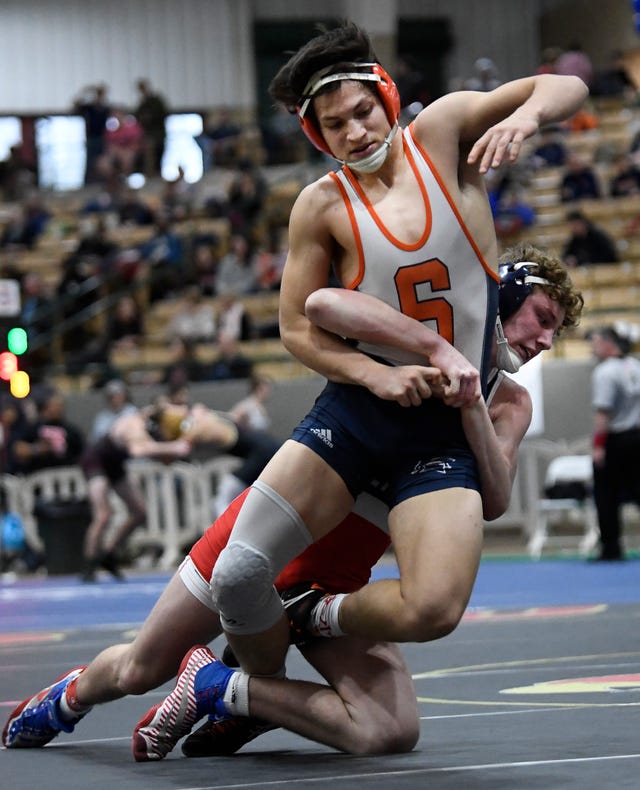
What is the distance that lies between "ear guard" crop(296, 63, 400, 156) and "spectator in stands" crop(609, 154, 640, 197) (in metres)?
14.3

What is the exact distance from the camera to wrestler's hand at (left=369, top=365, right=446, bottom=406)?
3.92 meters

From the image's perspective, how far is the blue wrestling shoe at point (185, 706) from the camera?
13.5 ft

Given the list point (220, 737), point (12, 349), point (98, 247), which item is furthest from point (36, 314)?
point (220, 737)

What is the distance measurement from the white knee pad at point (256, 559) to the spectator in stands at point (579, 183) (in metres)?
14.8

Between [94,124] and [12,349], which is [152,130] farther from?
[12,349]

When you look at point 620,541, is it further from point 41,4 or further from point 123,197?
point 41,4

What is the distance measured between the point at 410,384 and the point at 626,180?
1461 centimetres

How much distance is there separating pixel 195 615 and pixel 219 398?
39.7 feet

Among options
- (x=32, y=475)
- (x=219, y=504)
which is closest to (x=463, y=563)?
(x=219, y=504)

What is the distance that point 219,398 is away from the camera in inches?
641

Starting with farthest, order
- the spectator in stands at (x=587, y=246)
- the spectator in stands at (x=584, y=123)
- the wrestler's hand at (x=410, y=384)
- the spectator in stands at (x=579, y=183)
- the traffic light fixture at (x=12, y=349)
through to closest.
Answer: the spectator in stands at (x=584, y=123) → the spectator in stands at (x=579, y=183) → the spectator in stands at (x=587, y=246) → the traffic light fixture at (x=12, y=349) → the wrestler's hand at (x=410, y=384)

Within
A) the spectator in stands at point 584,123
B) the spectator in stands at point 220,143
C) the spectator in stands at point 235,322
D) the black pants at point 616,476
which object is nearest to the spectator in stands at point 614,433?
the black pants at point 616,476

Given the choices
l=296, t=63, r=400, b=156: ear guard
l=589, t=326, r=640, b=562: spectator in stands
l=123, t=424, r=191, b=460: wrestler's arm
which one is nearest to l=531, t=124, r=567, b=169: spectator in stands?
l=123, t=424, r=191, b=460: wrestler's arm

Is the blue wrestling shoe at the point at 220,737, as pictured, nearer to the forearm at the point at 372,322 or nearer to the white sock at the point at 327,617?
the white sock at the point at 327,617
